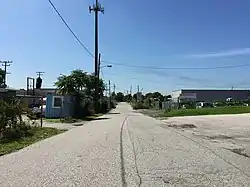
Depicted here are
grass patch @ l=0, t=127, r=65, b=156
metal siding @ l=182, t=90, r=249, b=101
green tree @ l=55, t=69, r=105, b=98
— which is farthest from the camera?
metal siding @ l=182, t=90, r=249, b=101

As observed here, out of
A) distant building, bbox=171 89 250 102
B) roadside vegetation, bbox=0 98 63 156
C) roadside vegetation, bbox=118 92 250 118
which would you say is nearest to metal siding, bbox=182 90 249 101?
distant building, bbox=171 89 250 102

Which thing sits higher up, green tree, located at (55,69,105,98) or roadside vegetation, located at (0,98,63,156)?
green tree, located at (55,69,105,98)

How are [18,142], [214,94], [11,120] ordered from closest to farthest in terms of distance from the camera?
1. [18,142]
2. [11,120]
3. [214,94]

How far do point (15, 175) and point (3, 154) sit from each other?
4.46m

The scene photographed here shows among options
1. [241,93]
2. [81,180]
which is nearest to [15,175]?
[81,180]

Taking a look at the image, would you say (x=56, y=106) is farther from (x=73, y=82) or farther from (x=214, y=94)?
(x=214, y=94)

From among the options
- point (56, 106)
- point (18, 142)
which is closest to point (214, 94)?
point (56, 106)

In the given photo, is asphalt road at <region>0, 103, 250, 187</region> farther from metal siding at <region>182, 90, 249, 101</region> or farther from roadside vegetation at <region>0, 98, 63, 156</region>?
metal siding at <region>182, 90, 249, 101</region>

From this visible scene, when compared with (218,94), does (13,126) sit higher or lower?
lower

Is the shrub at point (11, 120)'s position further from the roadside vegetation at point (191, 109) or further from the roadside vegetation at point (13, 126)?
the roadside vegetation at point (191, 109)

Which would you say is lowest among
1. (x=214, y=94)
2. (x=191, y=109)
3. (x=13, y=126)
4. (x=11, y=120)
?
(x=13, y=126)

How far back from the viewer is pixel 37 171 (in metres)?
9.64

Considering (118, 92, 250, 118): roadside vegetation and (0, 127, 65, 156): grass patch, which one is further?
(118, 92, 250, 118): roadside vegetation

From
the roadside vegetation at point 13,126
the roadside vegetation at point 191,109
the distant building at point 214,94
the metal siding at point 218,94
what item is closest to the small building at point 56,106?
the roadside vegetation at point 191,109
